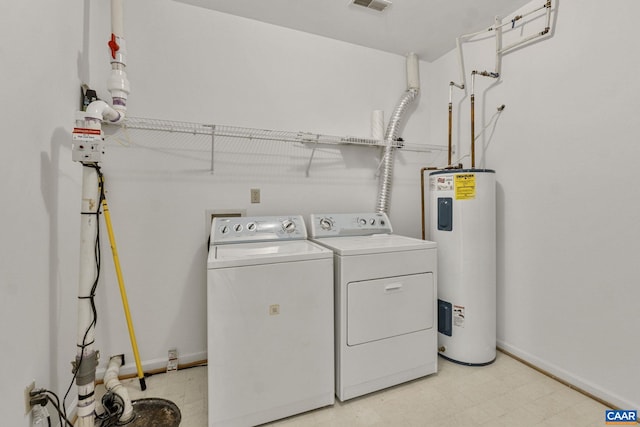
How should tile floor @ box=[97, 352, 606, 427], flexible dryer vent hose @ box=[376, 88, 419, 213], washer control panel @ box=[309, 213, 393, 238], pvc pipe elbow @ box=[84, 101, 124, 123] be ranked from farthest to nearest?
flexible dryer vent hose @ box=[376, 88, 419, 213] < washer control panel @ box=[309, 213, 393, 238] < tile floor @ box=[97, 352, 606, 427] < pvc pipe elbow @ box=[84, 101, 124, 123]

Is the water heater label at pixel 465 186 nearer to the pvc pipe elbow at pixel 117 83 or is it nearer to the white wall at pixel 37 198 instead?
the pvc pipe elbow at pixel 117 83

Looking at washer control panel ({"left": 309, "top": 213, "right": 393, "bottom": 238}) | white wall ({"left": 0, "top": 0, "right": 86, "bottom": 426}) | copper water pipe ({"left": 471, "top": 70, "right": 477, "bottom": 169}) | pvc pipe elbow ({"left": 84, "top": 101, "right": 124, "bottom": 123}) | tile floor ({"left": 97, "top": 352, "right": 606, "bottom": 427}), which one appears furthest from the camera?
copper water pipe ({"left": 471, "top": 70, "right": 477, "bottom": 169})

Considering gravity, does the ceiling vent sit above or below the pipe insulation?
above

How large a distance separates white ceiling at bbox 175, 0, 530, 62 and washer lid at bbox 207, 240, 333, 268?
5.50ft

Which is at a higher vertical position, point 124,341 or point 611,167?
point 611,167

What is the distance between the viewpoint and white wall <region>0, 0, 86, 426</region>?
999 millimetres

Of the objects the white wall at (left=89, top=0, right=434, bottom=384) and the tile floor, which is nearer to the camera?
the tile floor

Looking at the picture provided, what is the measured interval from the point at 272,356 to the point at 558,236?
192cm

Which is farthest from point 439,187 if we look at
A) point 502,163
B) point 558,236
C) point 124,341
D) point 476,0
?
point 124,341

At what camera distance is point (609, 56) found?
1.58m

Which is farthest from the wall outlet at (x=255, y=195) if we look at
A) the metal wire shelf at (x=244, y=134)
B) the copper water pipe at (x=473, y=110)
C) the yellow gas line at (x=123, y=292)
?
the copper water pipe at (x=473, y=110)

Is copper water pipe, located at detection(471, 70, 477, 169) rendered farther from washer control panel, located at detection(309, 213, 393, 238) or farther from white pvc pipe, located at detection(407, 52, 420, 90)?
washer control panel, located at detection(309, 213, 393, 238)

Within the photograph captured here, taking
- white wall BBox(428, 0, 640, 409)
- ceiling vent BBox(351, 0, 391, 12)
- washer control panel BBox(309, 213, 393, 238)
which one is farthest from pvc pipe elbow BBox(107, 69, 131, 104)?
white wall BBox(428, 0, 640, 409)

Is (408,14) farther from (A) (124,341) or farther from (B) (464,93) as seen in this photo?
(A) (124,341)
